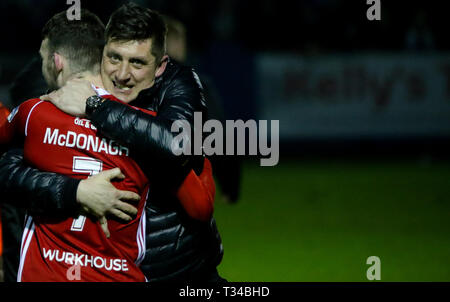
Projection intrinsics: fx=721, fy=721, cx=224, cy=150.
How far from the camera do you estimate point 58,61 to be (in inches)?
126

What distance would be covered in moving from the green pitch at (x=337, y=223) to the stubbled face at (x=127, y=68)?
2.75m

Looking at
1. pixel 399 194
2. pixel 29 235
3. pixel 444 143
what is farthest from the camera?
pixel 444 143

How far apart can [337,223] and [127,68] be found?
16.4 feet

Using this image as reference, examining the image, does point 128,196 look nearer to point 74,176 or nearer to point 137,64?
point 74,176

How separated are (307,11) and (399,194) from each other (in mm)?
5451

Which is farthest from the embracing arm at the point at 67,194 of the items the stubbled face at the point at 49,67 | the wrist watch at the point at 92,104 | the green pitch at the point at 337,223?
the green pitch at the point at 337,223

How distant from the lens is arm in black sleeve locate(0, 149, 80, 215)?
2.98 meters

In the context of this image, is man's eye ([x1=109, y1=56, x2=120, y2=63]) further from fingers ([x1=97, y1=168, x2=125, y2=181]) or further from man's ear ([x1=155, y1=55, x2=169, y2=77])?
fingers ([x1=97, y1=168, x2=125, y2=181])

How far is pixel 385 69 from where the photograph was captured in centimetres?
1270

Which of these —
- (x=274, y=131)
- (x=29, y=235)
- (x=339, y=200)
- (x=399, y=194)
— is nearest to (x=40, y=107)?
(x=29, y=235)

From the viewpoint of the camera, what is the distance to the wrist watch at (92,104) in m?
3.00

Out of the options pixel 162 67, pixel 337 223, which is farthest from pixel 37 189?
pixel 337 223

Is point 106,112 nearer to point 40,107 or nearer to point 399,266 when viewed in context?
point 40,107

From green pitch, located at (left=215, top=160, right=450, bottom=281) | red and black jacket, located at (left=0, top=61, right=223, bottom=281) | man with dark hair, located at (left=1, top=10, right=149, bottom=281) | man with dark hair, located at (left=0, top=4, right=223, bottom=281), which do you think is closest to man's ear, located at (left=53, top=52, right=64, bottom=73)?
man with dark hair, located at (left=1, top=10, right=149, bottom=281)
